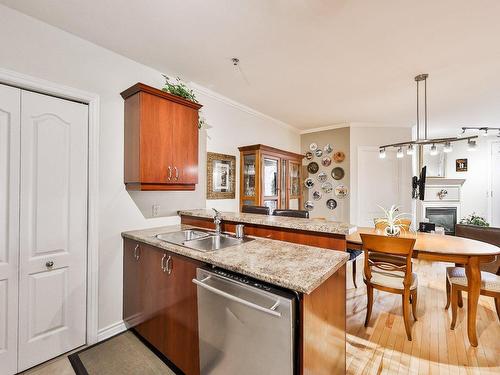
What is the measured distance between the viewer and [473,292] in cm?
207

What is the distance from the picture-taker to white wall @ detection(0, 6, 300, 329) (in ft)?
5.67

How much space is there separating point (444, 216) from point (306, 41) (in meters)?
6.01

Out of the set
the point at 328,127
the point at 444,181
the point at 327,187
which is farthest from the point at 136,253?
the point at 444,181

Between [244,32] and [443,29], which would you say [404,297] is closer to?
[443,29]

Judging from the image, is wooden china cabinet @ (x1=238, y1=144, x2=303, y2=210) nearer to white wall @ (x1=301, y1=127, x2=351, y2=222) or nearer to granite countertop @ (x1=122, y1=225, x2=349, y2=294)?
white wall @ (x1=301, y1=127, x2=351, y2=222)

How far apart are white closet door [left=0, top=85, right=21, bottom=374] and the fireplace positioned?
727 centimetres

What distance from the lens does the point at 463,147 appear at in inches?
225

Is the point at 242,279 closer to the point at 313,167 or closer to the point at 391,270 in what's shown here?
the point at 391,270

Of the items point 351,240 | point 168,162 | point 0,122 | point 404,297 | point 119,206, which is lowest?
point 404,297

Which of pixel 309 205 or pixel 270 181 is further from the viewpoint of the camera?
pixel 309 205

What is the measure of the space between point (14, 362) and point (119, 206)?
1275mm

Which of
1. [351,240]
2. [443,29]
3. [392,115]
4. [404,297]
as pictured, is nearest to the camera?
[443,29]

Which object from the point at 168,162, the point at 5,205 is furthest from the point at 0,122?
the point at 168,162

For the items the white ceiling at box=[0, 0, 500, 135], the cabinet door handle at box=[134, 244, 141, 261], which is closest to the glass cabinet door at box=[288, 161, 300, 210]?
the white ceiling at box=[0, 0, 500, 135]
